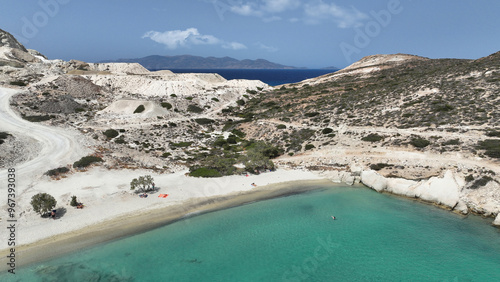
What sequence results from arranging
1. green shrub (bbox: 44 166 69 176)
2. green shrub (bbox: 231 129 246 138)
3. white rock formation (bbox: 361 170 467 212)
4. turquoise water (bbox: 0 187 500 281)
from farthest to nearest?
green shrub (bbox: 231 129 246 138)
green shrub (bbox: 44 166 69 176)
white rock formation (bbox: 361 170 467 212)
turquoise water (bbox: 0 187 500 281)

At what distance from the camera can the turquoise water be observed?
2062 centimetres

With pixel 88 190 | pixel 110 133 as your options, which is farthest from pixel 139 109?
pixel 88 190

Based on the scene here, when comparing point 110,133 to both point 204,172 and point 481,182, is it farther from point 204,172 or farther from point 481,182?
point 481,182

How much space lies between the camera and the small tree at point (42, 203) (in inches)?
1013

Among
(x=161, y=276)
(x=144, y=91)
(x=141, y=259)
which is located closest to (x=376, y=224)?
(x=161, y=276)

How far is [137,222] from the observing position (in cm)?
2744

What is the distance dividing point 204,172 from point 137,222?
13479 millimetres

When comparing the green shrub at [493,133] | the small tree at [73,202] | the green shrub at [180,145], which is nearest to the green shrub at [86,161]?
the small tree at [73,202]

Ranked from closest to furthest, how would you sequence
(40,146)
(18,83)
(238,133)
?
1. (40,146)
2. (238,133)
3. (18,83)

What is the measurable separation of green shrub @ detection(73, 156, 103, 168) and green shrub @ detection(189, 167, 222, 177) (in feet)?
48.7

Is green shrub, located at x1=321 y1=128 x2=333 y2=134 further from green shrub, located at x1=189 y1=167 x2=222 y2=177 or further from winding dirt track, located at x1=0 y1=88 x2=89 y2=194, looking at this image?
winding dirt track, located at x1=0 y1=88 x2=89 y2=194

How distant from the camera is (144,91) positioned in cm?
9050

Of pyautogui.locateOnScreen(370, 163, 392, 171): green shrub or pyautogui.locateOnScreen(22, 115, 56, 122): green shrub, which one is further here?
pyautogui.locateOnScreen(22, 115, 56, 122): green shrub

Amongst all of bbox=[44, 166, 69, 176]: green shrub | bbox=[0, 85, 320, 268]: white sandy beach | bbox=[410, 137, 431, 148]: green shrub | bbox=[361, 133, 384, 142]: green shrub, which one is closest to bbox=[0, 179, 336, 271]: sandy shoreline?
bbox=[0, 85, 320, 268]: white sandy beach
